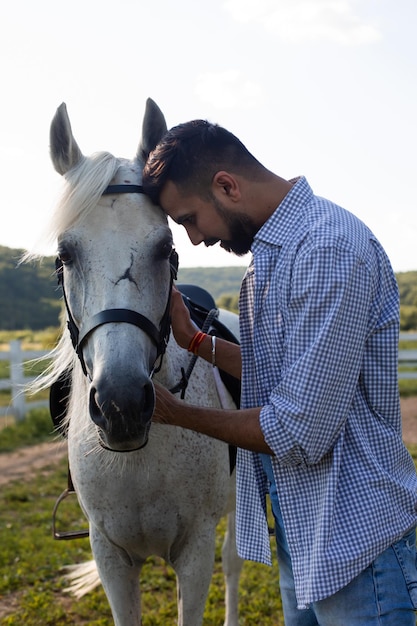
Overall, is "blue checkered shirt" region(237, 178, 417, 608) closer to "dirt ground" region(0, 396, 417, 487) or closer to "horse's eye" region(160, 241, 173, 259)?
"horse's eye" region(160, 241, 173, 259)

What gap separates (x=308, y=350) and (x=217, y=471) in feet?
4.11

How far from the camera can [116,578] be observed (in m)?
2.59

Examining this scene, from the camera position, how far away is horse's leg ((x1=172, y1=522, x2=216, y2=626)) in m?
2.54

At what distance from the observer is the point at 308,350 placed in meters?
1.54

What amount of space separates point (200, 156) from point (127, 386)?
70cm

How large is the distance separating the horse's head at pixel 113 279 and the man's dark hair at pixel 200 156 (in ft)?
0.84

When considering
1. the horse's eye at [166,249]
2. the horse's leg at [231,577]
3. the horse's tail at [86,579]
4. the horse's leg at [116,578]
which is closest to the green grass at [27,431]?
the horse's tail at [86,579]

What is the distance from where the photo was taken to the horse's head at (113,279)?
179 cm

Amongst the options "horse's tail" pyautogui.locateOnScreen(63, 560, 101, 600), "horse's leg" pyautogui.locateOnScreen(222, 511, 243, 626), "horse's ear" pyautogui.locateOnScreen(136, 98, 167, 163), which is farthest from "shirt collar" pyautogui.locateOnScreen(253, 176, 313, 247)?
"horse's tail" pyautogui.locateOnScreen(63, 560, 101, 600)

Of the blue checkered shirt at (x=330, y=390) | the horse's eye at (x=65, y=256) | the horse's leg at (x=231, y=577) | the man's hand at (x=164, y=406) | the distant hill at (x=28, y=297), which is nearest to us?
the blue checkered shirt at (x=330, y=390)

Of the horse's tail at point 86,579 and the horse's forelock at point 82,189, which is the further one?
the horse's tail at point 86,579

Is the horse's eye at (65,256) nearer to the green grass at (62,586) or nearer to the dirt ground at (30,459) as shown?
Answer: the green grass at (62,586)

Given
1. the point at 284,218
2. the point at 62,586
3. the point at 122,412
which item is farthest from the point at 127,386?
the point at 62,586

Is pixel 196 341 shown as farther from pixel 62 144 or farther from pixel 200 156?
pixel 62 144
